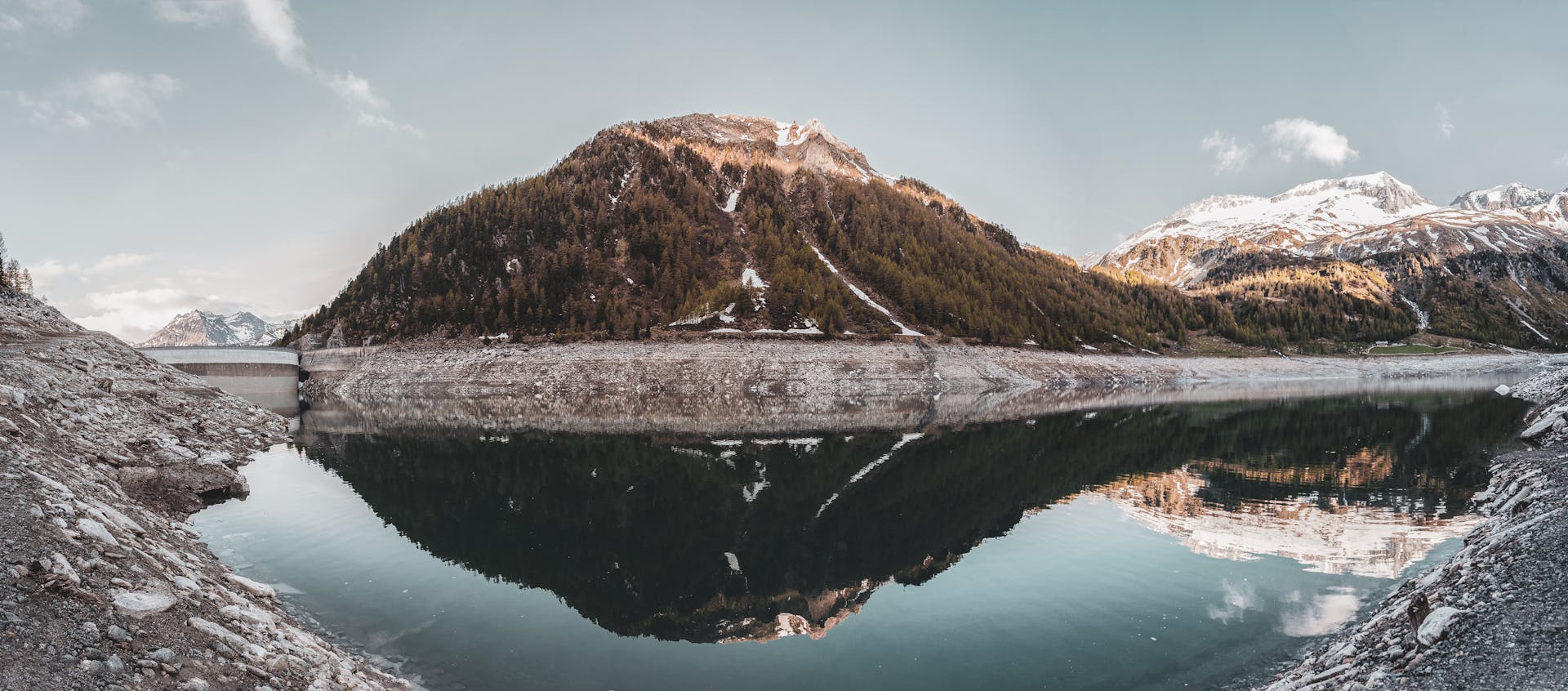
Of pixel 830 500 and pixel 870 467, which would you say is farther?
pixel 870 467

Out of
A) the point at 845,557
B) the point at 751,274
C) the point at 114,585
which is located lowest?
the point at 845,557

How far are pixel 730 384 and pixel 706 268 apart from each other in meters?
34.6

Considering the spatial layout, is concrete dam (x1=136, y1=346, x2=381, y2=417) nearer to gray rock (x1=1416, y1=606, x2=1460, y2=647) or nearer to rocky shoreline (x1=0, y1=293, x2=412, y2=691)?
rocky shoreline (x1=0, y1=293, x2=412, y2=691)

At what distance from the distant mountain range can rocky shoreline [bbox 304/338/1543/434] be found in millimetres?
4762

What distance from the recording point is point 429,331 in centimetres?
8475

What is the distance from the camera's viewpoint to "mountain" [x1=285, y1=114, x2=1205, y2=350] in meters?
87.0

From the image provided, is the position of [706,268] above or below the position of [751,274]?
above

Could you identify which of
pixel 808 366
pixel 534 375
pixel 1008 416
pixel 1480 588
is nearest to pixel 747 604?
pixel 1480 588

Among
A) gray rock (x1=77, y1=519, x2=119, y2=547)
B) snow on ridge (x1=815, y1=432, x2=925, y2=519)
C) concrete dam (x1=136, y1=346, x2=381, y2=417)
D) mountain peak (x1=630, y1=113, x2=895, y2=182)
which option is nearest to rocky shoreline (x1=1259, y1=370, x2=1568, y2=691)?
snow on ridge (x1=815, y1=432, x2=925, y2=519)

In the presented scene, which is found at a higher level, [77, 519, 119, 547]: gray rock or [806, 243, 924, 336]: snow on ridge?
[806, 243, 924, 336]: snow on ridge

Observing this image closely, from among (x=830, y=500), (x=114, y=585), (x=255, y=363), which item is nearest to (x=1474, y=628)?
(x=114, y=585)

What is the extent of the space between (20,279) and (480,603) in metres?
82.7

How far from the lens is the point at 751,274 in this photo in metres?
101

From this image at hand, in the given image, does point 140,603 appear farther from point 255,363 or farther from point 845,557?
point 255,363
